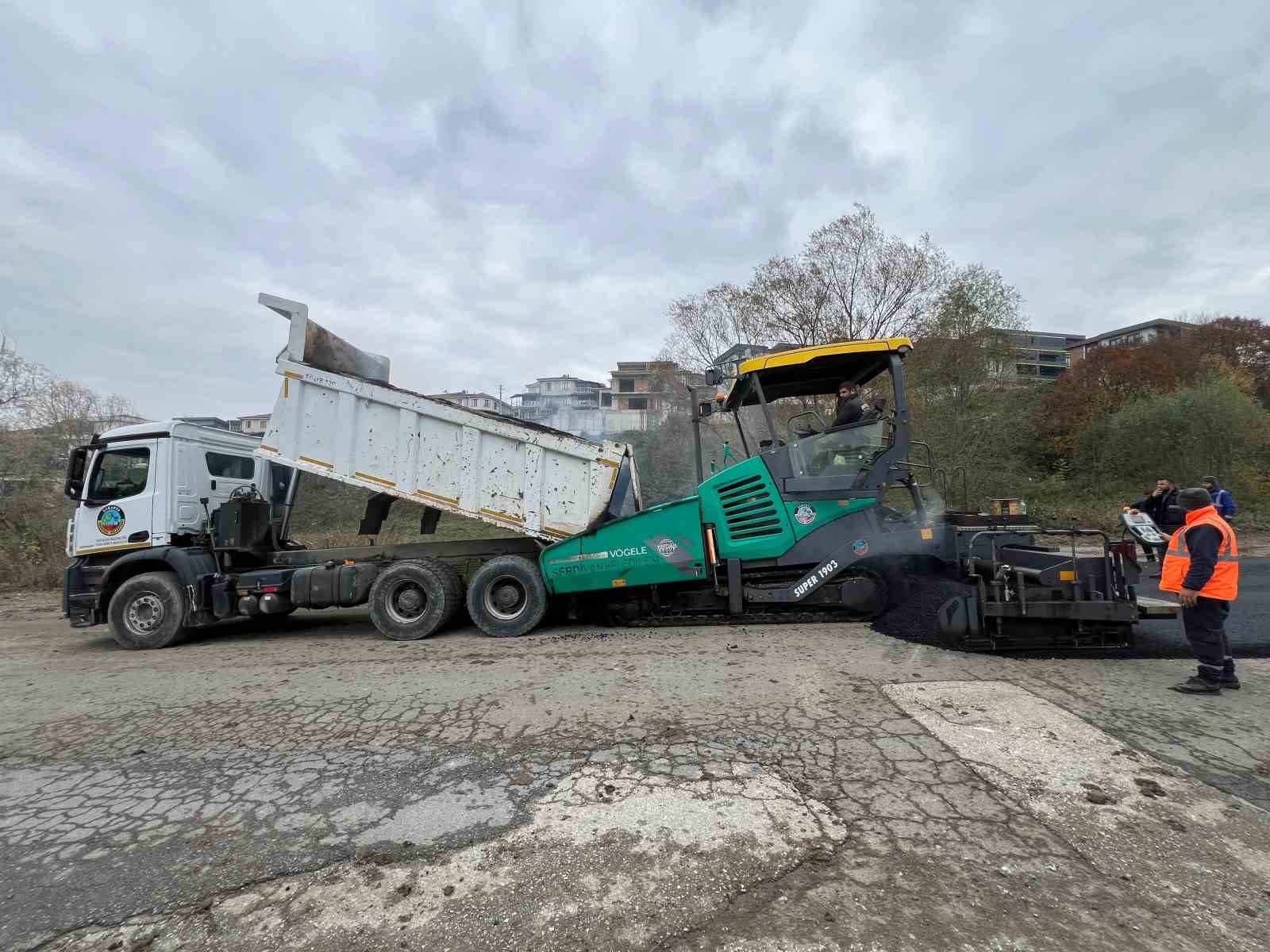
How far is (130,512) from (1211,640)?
9.87 metres

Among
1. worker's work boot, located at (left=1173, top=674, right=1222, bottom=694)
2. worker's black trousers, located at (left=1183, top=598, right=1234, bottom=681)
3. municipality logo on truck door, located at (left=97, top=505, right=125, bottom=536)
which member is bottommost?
worker's work boot, located at (left=1173, top=674, right=1222, bottom=694)

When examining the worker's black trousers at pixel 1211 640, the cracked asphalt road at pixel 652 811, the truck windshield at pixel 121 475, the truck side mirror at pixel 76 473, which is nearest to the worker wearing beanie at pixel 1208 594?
the worker's black trousers at pixel 1211 640

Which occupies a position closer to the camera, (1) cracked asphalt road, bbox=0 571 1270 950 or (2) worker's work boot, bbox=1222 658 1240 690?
(1) cracked asphalt road, bbox=0 571 1270 950

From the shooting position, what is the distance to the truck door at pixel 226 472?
7012mm

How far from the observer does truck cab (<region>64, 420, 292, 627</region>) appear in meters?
6.46

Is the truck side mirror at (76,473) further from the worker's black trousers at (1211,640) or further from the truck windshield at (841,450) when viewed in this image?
the worker's black trousers at (1211,640)

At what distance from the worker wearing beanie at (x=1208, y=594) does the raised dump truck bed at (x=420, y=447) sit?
4.65m

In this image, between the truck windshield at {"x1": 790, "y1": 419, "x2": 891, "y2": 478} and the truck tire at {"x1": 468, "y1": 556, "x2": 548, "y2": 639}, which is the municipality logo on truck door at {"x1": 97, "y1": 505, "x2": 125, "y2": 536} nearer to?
the truck tire at {"x1": 468, "y1": 556, "x2": 548, "y2": 639}

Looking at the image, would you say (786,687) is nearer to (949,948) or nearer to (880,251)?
(949,948)

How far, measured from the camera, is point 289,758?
338 centimetres

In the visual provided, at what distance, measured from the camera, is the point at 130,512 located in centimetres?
653

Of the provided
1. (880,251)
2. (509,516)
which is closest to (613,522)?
(509,516)

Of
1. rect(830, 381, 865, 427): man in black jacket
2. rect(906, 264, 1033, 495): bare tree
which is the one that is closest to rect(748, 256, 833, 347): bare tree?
rect(906, 264, 1033, 495): bare tree

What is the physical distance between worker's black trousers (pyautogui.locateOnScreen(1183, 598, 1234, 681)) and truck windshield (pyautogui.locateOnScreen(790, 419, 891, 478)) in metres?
2.61
